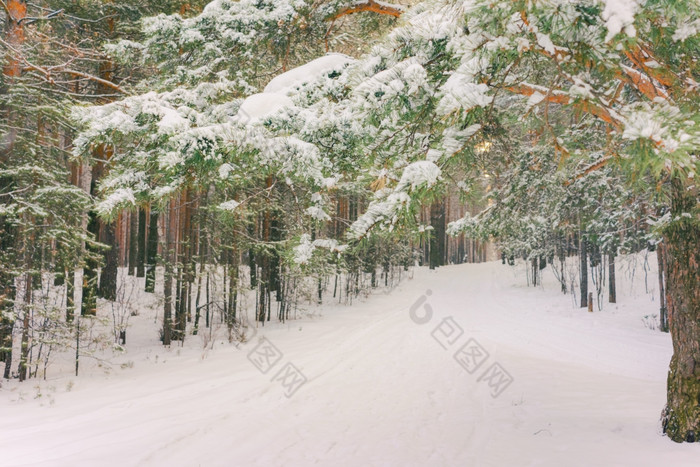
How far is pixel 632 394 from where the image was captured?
238 inches

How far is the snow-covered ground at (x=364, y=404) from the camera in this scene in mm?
4293

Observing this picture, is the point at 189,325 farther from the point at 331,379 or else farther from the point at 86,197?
the point at 331,379

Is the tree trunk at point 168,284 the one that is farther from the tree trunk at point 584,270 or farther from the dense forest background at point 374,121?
the tree trunk at point 584,270

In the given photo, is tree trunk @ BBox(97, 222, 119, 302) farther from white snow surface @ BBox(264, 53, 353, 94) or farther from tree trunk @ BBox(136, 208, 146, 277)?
white snow surface @ BBox(264, 53, 353, 94)

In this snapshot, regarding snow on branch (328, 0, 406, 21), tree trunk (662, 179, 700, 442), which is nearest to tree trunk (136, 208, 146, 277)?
snow on branch (328, 0, 406, 21)

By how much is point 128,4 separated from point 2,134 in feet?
17.8

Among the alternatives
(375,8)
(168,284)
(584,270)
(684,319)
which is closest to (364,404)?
(684,319)

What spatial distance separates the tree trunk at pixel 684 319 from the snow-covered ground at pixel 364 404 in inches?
9.6

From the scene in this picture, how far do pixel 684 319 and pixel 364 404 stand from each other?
4.11 meters

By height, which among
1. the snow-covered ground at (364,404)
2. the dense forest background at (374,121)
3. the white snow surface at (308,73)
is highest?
the white snow surface at (308,73)

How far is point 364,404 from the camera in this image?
19.2 ft

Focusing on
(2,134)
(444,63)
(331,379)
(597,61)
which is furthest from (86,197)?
(597,61)

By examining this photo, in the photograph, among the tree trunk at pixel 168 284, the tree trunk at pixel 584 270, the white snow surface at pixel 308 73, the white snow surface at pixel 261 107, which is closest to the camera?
the white snow surface at pixel 261 107

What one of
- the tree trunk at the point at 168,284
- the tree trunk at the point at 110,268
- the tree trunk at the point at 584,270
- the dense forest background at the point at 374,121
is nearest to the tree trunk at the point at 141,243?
the tree trunk at the point at 110,268
